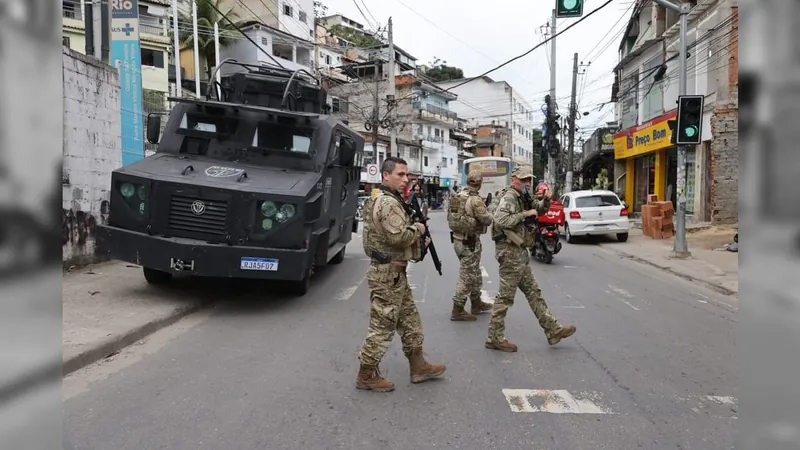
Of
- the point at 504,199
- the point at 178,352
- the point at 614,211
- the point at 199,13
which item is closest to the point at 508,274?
the point at 504,199

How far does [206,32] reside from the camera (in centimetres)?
3441

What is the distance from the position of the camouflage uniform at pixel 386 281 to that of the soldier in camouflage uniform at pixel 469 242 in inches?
89.4

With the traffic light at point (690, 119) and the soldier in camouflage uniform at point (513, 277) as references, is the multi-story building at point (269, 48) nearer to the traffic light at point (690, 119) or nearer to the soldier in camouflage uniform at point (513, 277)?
the traffic light at point (690, 119)

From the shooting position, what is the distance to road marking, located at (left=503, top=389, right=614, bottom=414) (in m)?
3.73

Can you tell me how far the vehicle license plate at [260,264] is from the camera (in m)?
6.18

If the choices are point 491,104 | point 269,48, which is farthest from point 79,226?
point 491,104

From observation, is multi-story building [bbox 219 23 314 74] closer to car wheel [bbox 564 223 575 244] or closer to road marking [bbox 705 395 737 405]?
car wheel [bbox 564 223 575 244]

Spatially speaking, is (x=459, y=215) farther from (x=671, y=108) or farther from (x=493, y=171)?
(x=493, y=171)

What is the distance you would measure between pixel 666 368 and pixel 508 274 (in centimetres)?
159

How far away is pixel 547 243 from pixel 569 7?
5.07m

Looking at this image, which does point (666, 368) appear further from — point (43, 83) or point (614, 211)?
point (614, 211)

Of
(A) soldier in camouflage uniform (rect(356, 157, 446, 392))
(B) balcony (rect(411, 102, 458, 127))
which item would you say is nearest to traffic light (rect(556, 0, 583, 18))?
(A) soldier in camouflage uniform (rect(356, 157, 446, 392))

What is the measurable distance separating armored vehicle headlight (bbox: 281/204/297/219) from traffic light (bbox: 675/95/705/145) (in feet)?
29.0

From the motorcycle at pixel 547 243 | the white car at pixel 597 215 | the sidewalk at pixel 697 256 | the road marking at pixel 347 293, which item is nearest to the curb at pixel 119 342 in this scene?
the road marking at pixel 347 293
